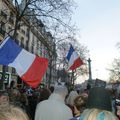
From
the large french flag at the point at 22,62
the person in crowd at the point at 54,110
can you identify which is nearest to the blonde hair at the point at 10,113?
the person in crowd at the point at 54,110

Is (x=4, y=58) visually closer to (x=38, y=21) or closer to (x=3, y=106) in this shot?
(x=3, y=106)

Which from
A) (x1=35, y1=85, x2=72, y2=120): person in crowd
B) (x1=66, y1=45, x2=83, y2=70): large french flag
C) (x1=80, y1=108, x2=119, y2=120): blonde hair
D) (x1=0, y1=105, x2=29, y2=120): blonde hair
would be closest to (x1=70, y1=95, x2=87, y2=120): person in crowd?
(x1=35, y1=85, x2=72, y2=120): person in crowd

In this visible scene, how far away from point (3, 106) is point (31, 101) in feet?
38.0

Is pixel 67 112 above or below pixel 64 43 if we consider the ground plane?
below

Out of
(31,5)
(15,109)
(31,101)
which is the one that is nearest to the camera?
(15,109)

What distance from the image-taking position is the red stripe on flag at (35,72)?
8438 millimetres

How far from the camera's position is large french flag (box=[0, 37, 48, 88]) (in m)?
8.65

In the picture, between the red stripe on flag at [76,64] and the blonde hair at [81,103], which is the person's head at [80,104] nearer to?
the blonde hair at [81,103]

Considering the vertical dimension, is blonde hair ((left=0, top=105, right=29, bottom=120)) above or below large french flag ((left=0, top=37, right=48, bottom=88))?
below

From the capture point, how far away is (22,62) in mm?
9195

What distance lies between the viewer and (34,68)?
8.82 meters

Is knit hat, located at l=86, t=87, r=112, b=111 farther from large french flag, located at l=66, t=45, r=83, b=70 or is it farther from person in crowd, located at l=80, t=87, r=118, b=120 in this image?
large french flag, located at l=66, t=45, r=83, b=70

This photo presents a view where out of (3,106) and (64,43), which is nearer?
(3,106)

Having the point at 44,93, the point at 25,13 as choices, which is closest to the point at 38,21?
the point at 25,13
